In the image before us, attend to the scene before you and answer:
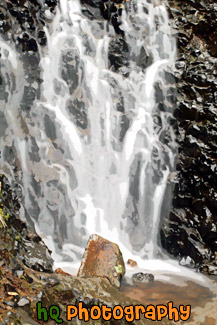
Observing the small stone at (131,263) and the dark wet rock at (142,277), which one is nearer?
the dark wet rock at (142,277)

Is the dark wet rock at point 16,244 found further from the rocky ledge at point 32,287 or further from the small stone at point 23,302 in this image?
the small stone at point 23,302

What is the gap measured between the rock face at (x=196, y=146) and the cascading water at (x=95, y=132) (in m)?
0.22

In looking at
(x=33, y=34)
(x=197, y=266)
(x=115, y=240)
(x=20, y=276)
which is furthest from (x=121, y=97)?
(x=20, y=276)

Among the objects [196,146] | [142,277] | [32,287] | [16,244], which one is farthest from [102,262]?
[196,146]

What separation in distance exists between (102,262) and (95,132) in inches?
103

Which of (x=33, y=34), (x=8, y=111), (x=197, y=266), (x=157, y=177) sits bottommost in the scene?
(x=197, y=266)

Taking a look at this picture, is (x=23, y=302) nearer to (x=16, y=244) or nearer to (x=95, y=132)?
(x=16, y=244)

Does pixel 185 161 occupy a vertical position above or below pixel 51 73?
below

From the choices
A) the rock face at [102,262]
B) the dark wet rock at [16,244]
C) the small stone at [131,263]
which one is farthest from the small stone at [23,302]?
the small stone at [131,263]

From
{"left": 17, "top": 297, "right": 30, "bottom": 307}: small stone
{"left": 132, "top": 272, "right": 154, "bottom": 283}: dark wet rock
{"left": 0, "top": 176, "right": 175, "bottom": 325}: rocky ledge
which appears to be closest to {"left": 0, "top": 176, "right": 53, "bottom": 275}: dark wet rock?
{"left": 0, "top": 176, "right": 175, "bottom": 325}: rocky ledge

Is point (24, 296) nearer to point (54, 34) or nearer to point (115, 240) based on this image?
point (115, 240)

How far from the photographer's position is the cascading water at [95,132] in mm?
6734

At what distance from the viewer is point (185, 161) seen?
22.9 ft

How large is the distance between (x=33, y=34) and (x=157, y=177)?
11.2ft
